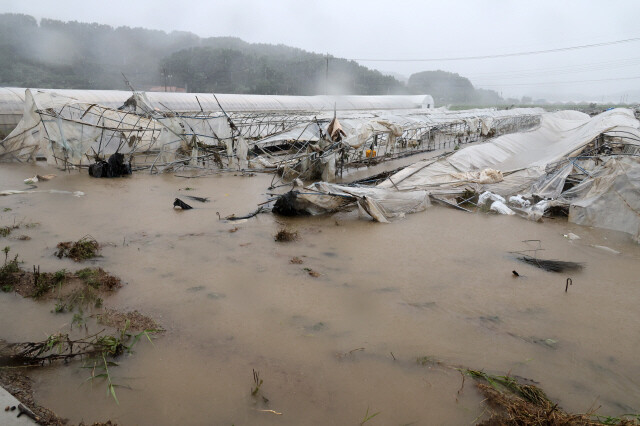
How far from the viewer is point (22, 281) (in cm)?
543

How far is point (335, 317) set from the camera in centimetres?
502

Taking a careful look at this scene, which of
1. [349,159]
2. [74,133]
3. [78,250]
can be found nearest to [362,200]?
[78,250]

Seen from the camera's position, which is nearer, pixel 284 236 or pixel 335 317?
pixel 335 317

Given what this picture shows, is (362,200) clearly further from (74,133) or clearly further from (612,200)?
(74,133)

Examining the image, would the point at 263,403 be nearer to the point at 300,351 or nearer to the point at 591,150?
the point at 300,351

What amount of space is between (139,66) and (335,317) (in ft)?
190

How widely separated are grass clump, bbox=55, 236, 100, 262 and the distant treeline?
36106 millimetres

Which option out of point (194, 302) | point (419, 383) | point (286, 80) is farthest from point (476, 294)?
point (286, 80)

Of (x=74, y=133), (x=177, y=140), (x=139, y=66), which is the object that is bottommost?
(x=177, y=140)

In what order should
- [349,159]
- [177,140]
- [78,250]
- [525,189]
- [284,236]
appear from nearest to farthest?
1. [78,250]
2. [284,236]
3. [525,189]
4. [349,159]
5. [177,140]

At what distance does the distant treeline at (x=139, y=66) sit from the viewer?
40688 mm

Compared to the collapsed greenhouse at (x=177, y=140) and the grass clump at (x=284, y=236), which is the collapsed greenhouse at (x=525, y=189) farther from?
the collapsed greenhouse at (x=177, y=140)

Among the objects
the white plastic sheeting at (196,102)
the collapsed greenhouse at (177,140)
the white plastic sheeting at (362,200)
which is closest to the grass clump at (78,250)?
the white plastic sheeting at (362,200)

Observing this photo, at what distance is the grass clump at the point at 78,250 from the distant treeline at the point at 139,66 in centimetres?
3611
